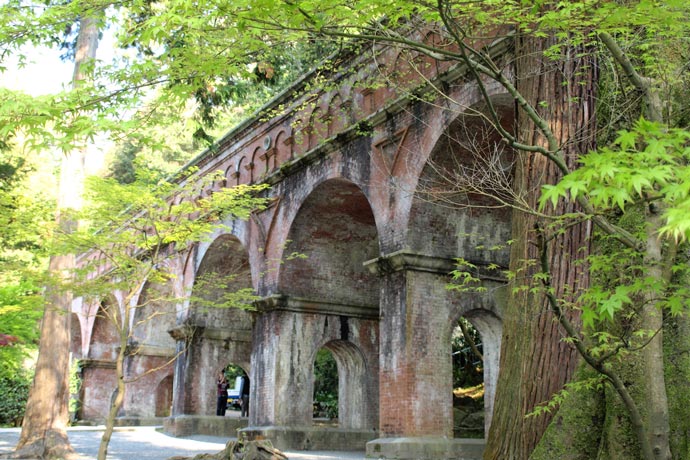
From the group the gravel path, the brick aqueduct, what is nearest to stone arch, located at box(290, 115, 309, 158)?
the brick aqueduct

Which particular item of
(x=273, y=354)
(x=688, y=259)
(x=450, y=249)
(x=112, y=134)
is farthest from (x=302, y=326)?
(x=688, y=259)

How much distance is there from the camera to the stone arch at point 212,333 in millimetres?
20016

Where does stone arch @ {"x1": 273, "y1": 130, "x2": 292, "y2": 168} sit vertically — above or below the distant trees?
above

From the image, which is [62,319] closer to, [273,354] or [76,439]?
[273,354]

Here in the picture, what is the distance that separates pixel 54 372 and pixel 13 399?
17.0 metres

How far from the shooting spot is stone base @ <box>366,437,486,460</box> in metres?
11.5

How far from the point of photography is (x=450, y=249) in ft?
41.4

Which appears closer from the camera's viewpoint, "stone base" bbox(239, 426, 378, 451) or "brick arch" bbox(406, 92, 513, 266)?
"brick arch" bbox(406, 92, 513, 266)

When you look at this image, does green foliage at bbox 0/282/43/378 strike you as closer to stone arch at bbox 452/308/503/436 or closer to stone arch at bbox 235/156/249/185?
stone arch at bbox 235/156/249/185

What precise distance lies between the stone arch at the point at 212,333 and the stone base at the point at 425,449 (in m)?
8.62

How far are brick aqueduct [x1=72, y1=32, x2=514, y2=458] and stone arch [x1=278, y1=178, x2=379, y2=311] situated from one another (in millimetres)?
30

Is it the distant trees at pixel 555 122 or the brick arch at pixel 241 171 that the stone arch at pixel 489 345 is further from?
the brick arch at pixel 241 171

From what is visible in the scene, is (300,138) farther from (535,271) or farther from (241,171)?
(535,271)

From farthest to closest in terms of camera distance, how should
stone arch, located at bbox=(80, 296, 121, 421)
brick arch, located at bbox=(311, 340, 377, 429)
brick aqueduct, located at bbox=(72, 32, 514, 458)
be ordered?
1. stone arch, located at bbox=(80, 296, 121, 421)
2. brick arch, located at bbox=(311, 340, 377, 429)
3. brick aqueduct, located at bbox=(72, 32, 514, 458)
